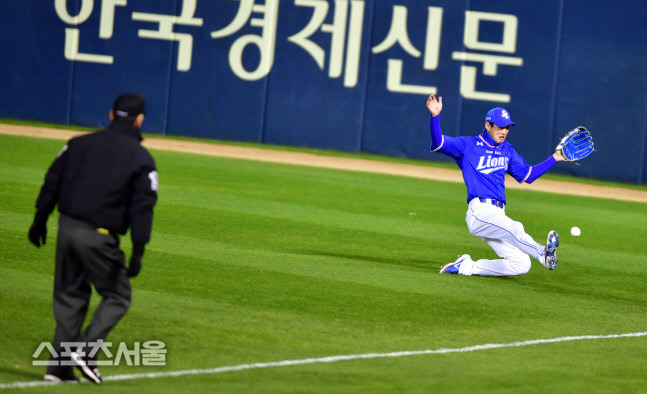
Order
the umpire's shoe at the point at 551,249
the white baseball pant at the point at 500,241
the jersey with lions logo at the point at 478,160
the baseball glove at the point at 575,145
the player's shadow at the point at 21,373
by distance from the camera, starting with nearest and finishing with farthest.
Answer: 1. the player's shadow at the point at 21,373
2. the umpire's shoe at the point at 551,249
3. the white baseball pant at the point at 500,241
4. the jersey with lions logo at the point at 478,160
5. the baseball glove at the point at 575,145

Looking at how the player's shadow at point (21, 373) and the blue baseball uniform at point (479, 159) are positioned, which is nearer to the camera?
the player's shadow at point (21, 373)

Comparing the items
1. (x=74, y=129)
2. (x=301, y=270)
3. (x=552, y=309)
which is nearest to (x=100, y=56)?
(x=74, y=129)

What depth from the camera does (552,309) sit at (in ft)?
27.6

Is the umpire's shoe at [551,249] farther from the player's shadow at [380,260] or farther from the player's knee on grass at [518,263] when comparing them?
the player's shadow at [380,260]

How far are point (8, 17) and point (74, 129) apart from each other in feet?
9.82

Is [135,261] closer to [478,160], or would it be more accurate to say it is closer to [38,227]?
[38,227]

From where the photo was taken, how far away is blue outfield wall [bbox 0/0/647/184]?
22484mm

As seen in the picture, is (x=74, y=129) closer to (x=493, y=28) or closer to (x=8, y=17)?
(x=8, y=17)

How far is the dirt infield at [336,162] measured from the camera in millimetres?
20000

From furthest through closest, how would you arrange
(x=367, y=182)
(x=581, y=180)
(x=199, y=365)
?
(x=581, y=180) → (x=367, y=182) → (x=199, y=365)
